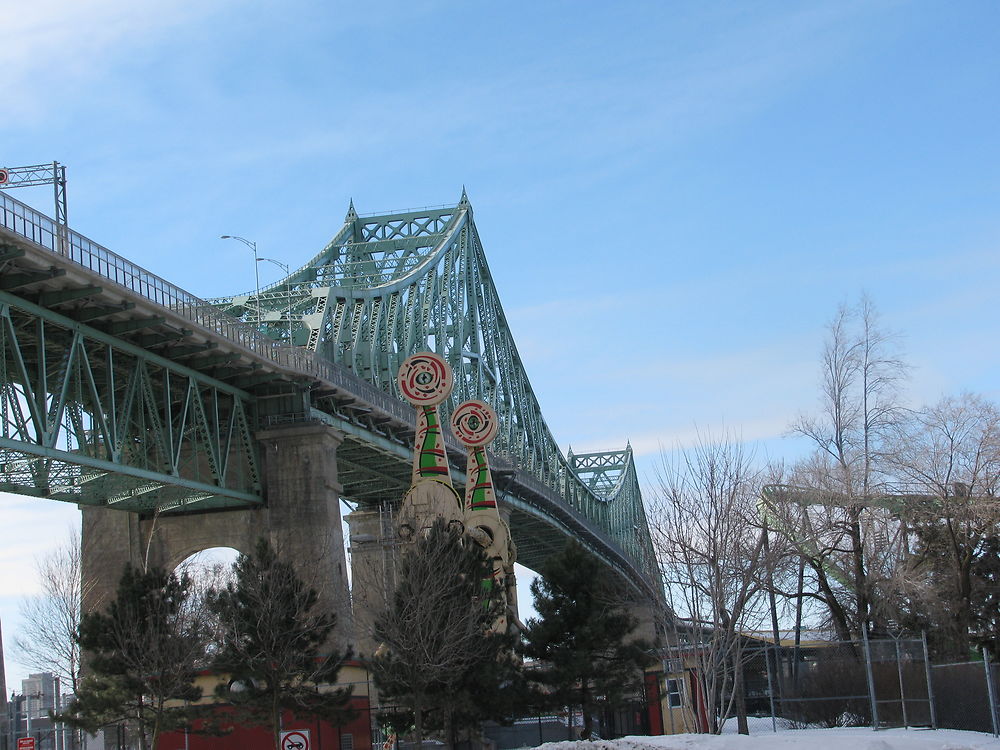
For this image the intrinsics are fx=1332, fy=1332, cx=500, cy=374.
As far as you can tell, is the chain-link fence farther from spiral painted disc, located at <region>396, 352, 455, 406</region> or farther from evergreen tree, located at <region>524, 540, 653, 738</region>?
spiral painted disc, located at <region>396, 352, 455, 406</region>

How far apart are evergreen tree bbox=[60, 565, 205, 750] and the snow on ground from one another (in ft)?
31.4

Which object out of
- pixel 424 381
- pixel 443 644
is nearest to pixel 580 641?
pixel 443 644

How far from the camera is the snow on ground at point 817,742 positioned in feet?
95.8

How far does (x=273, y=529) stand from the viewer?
48688mm

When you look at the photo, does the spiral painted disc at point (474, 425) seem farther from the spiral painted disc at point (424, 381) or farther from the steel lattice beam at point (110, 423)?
the steel lattice beam at point (110, 423)

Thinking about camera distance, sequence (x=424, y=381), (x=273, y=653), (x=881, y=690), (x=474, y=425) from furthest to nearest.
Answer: (x=474, y=425), (x=424, y=381), (x=881, y=690), (x=273, y=653)

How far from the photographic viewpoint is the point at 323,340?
198 ft

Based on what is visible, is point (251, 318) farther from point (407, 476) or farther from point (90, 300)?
point (90, 300)

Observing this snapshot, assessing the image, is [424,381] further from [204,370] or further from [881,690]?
[881,690]

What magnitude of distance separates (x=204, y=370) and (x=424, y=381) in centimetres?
960

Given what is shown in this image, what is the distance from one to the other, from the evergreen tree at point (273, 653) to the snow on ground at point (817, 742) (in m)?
5.95

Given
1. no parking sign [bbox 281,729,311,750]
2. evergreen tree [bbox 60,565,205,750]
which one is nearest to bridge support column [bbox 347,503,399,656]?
evergreen tree [bbox 60,565,205,750]

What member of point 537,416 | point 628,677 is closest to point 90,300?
point 628,677

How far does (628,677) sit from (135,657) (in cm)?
1321
